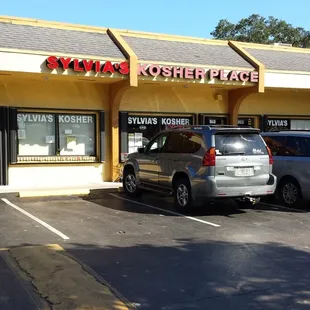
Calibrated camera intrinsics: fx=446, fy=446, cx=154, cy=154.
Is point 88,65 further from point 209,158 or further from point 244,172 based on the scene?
point 244,172

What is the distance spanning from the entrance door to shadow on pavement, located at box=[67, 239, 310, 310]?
23.5ft

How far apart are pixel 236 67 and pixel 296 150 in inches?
204

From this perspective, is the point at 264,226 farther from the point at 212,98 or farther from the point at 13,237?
the point at 212,98

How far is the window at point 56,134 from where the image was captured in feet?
45.3

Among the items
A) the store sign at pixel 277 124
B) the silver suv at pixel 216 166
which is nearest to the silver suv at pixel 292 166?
the silver suv at pixel 216 166

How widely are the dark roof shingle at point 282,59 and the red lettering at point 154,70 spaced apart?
441cm

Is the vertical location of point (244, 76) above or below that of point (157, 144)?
above

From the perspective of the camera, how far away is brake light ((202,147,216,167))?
914 centimetres

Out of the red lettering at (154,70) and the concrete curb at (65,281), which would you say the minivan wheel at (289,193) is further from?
the concrete curb at (65,281)

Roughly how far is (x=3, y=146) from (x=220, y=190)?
7.19 meters

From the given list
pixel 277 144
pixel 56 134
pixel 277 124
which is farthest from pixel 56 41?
pixel 277 124

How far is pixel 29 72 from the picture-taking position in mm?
12031

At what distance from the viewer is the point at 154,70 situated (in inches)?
527

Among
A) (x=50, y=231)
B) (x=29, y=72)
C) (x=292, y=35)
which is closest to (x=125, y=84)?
(x=29, y=72)
